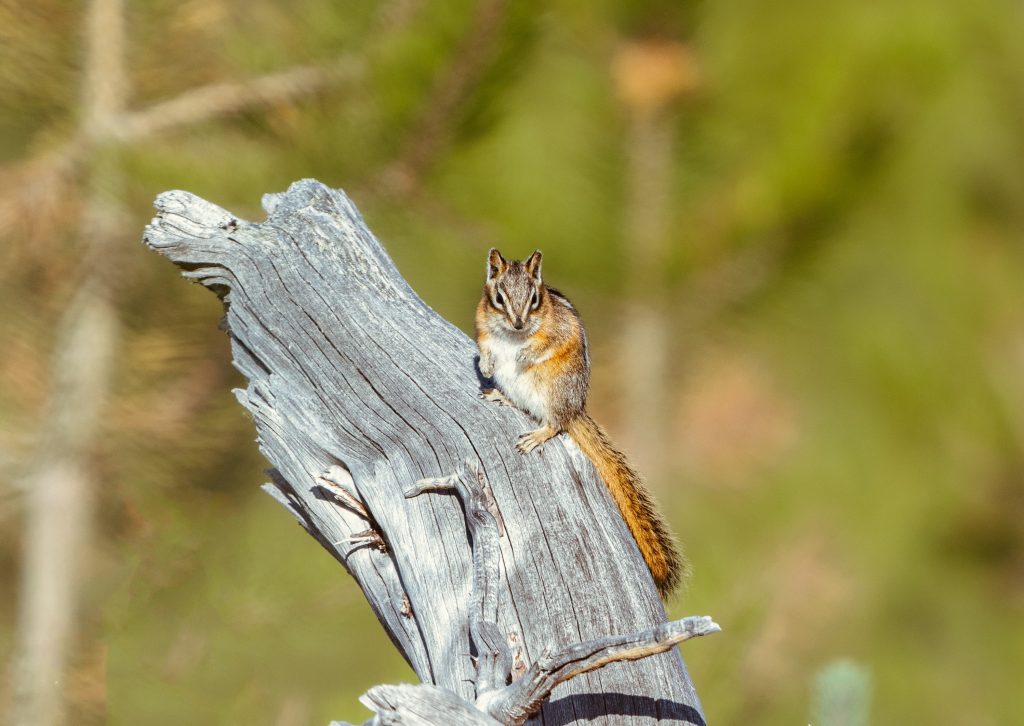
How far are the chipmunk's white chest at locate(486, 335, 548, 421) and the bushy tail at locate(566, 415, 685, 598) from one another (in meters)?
0.11

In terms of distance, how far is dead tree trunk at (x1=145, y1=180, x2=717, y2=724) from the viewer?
2.33 meters

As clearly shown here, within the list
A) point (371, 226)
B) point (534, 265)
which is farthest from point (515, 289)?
point (371, 226)

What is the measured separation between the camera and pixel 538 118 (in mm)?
Result: 6555

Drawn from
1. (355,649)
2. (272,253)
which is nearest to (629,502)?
(272,253)

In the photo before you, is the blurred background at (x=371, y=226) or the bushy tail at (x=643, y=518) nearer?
the bushy tail at (x=643, y=518)

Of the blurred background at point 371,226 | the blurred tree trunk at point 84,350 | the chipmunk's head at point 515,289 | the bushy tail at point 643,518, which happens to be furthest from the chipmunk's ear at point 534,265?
the blurred tree trunk at point 84,350

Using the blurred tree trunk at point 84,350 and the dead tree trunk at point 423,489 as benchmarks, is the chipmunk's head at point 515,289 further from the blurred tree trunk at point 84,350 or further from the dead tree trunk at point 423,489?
the blurred tree trunk at point 84,350

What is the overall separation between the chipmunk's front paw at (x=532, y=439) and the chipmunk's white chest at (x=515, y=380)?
103mm

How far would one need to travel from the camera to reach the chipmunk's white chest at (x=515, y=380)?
2.85 metres

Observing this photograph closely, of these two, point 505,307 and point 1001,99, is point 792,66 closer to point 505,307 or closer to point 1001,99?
point 505,307

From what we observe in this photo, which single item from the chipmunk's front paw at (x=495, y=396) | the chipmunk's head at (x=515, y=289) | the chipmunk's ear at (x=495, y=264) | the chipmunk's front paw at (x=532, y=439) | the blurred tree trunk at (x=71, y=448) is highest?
the blurred tree trunk at (x=71, y=448)

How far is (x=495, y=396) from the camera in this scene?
2.91 meters

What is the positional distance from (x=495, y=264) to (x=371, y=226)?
1.46 m

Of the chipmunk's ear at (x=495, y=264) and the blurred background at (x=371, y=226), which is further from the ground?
the blurred background at (x=371, y=226)
